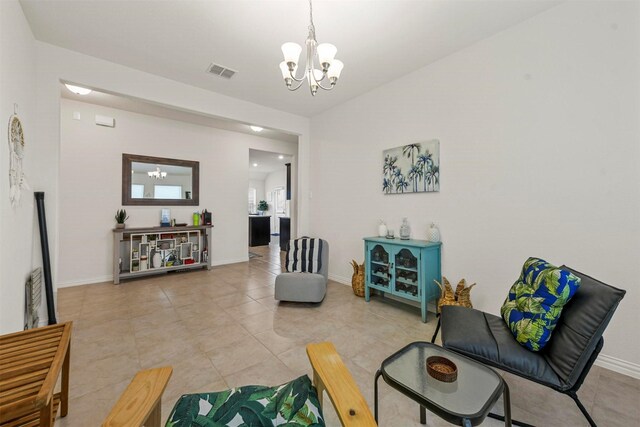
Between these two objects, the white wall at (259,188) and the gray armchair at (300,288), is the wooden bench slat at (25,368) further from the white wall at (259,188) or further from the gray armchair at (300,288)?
the white wall at (259,188)

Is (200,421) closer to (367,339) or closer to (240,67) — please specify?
(367,339)

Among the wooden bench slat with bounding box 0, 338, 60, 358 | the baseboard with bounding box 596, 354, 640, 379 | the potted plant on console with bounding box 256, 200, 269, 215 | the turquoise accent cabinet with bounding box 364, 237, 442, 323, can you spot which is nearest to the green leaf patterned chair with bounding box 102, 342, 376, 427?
the wooden bench slat with bounding box 0, 338, 60, 358

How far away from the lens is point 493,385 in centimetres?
118

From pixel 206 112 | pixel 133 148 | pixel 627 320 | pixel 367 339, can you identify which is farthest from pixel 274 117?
pixel 627 320

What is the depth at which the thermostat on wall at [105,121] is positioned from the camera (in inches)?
160

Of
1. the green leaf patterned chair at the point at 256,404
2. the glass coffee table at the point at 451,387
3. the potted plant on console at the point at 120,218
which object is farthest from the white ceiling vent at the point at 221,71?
the glass coffee table at the point at 451,387

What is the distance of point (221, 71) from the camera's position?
312cm

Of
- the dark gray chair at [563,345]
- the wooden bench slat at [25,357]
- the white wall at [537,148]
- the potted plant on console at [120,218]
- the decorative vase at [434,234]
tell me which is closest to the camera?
the wooden bench slat at [25,357]

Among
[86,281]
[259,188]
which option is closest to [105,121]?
[86,281]

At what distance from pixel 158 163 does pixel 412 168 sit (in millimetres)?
4337

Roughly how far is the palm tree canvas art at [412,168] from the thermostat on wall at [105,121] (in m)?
4.37

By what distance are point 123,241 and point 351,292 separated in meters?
3.86

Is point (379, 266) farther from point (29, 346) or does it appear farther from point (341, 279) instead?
point (29, 346)

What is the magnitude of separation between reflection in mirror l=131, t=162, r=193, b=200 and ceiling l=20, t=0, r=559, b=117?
1986mm
